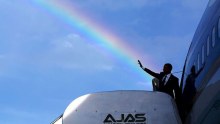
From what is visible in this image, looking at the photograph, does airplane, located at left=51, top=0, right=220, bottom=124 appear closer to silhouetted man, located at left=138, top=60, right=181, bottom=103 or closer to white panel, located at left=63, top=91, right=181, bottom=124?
white panel, located at left=63, top=91, right=181, bottom=124

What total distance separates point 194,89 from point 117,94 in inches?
44.8

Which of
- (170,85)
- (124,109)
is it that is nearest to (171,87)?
(170,85)

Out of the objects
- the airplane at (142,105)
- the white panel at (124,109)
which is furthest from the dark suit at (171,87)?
the white panel at (124,109)

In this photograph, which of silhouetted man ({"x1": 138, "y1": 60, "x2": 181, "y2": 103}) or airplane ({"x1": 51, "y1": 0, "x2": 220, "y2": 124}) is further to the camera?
silhouetted man ({"x1": 138, "y1": 60, "x2": 181, "y2": 103})

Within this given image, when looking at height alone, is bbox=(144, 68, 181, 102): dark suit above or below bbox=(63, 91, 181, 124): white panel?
above

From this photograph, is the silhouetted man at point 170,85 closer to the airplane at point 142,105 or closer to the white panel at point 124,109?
the airplane at point 142,105

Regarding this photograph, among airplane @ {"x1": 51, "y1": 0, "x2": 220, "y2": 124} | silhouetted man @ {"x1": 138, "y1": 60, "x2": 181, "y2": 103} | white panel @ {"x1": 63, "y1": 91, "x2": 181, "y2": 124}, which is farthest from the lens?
silhouetted man @ {"x1": 138, "y1": 60, "x2": 181, "y2": 103}

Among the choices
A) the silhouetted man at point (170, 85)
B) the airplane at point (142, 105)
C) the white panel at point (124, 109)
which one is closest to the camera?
the airplane at point (142, 105)

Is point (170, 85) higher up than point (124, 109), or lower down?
higher up

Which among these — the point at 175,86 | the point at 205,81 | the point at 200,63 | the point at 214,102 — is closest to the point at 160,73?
the point at 175,86

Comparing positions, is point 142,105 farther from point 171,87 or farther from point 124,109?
point 171,87

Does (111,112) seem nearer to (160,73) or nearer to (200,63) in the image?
(200,63)

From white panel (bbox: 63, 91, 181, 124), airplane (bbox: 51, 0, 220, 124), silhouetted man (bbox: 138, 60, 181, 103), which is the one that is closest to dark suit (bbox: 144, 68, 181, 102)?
silhouetted man (bbox: 138, 60, 181, 103)

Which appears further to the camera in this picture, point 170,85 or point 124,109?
point 170,85
